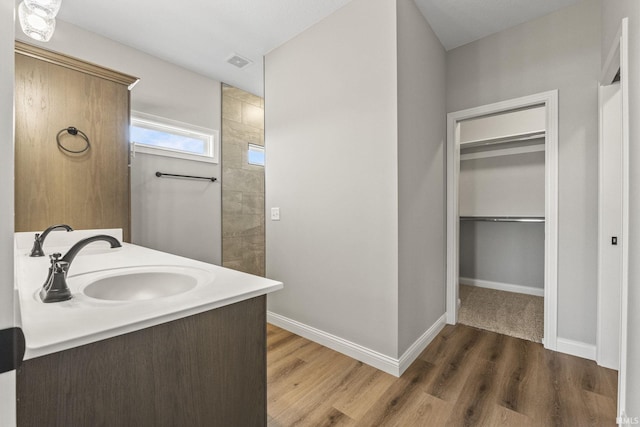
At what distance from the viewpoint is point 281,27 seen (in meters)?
2.34

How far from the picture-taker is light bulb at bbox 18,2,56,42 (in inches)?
55.7

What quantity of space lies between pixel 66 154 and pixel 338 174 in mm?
1896

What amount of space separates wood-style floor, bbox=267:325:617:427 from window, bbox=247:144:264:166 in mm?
2334

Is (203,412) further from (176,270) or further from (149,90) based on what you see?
(149,90)

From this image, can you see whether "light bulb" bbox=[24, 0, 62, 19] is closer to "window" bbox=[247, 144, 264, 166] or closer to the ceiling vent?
the ceiling vent

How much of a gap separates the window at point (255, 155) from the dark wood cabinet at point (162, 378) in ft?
9.61

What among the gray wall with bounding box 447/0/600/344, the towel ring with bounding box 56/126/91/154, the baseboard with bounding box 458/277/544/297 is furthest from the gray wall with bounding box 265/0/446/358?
the baseboard with bounding box 458/277/544/297

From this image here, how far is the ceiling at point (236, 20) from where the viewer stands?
6.84 ft

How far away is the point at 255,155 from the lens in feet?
12.2

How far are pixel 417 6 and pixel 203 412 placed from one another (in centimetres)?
270

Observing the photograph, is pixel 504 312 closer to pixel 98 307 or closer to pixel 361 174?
pixel 361 174

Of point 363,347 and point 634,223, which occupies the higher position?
point 634,223

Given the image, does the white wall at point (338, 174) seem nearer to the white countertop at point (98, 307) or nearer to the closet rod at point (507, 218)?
the white countertop at point (98, 307)

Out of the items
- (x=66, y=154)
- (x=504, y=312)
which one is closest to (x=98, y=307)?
(x=66, y=154)
